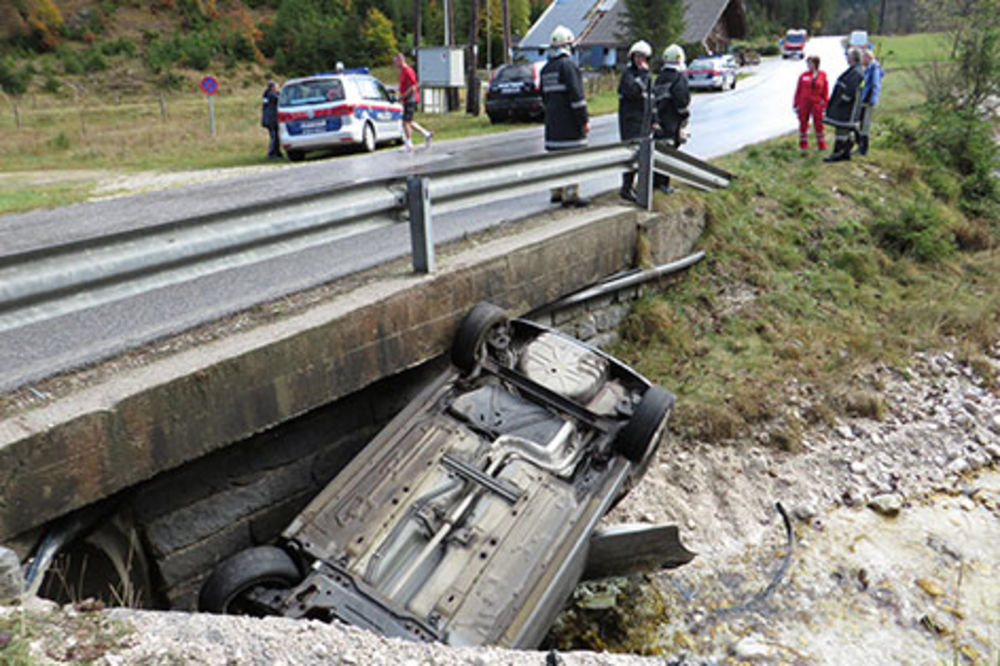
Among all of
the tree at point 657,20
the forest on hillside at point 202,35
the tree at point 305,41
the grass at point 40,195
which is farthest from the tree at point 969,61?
the tree at point 305,41

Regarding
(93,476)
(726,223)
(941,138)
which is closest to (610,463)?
(93,476)

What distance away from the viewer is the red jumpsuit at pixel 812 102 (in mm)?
11922

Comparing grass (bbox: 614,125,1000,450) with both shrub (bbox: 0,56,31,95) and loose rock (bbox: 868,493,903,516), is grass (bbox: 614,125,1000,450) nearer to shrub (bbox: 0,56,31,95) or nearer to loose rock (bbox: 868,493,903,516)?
loose rock (bbox: 868,493,903,516)

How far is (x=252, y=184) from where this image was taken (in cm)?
1098

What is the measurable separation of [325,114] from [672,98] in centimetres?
886

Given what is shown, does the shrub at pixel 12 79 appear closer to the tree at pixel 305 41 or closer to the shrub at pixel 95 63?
the shrub at pixel 95 63

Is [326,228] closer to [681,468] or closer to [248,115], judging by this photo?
[681,468]

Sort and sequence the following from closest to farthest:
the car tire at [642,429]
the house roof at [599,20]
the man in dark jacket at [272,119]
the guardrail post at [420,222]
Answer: the car tire at [642,429] < the guardrail post at [420,222] < the man in dark jacket at [272,119] < the house roof at [599,20]

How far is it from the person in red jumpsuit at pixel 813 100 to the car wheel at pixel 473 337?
9184 mm

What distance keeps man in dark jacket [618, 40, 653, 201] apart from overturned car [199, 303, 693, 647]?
165 inches

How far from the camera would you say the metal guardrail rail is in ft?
10.2

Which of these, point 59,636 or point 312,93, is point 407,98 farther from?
point 59,636

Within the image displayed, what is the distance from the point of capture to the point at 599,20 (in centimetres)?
6234

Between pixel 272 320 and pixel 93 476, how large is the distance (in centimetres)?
129
